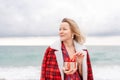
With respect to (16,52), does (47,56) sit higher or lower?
lower

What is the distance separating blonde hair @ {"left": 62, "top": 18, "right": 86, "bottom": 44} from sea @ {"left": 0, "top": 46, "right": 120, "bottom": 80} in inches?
229

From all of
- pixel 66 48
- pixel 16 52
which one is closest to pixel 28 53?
pixel 16 52

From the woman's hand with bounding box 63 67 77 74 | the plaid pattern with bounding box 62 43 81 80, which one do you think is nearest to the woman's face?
the plaid pattern with bounding box 62 43 81 80

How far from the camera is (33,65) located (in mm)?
13594

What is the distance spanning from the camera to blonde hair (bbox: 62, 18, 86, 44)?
2.88 metres

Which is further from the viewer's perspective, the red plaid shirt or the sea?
the sea

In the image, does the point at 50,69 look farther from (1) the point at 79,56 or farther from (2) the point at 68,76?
(1) the point at 79,56

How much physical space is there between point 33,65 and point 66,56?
425 inches

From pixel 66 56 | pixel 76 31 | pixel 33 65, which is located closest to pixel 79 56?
pixel 66 56

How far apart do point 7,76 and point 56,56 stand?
7.17m

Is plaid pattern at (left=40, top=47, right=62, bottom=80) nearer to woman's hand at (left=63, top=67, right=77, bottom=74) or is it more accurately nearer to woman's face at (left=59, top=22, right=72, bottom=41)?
woman's hand at (left=63, top=67, right=77, bottom=74)

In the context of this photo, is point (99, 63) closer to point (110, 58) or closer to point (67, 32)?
point (110, 58)

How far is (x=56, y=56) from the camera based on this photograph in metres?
2.85

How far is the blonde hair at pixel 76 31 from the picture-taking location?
9.46ft
